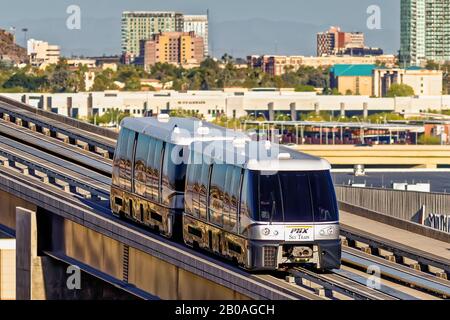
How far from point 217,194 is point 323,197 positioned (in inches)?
84.4

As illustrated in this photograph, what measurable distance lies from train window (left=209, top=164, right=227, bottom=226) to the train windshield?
1.39 meters

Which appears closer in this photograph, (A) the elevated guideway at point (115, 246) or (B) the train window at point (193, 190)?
(A) the elevated guideway at point (115, 246)

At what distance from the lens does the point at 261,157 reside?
34.7 m

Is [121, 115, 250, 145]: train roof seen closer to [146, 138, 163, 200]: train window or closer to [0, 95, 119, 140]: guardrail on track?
[146, 138, 163, 200]: train window

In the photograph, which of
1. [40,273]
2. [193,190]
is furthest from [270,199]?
[40,273]

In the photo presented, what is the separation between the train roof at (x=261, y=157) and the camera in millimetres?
34375

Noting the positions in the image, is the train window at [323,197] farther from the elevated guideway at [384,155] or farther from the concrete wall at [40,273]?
the elevated guideway at [384,155]

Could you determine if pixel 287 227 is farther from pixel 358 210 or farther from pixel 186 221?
pixel 358 210

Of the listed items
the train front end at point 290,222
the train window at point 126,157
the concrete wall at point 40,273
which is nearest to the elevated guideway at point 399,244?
the train front end at point 290,222

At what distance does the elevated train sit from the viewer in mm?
33906

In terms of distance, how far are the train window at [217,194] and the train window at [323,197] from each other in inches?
69.8
